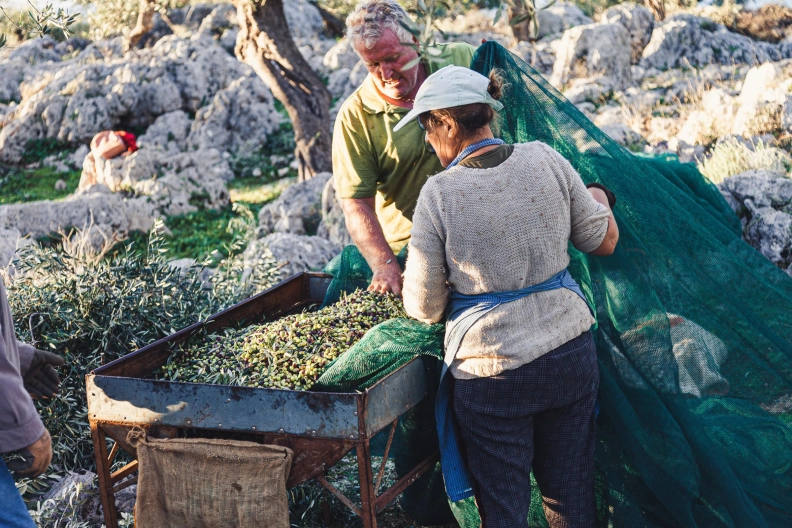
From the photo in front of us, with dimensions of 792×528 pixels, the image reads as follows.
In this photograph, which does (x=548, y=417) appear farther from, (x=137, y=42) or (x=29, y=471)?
(x=137, y=42)

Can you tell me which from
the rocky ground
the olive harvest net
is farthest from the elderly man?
the rocky ground

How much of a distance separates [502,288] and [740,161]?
16.5 ft

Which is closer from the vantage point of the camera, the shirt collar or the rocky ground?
the shirt collar

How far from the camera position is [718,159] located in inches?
283

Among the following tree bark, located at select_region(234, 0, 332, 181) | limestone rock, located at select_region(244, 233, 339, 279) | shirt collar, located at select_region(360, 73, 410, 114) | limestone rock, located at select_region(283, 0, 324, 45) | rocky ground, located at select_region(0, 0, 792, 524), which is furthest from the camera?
limestone rock, located at select_region(283, 0, 324, 45)

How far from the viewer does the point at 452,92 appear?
2.90m

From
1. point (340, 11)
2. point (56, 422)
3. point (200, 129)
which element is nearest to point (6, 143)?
point (200, 129)

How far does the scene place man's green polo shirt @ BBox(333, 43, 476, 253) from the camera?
4.34 metres

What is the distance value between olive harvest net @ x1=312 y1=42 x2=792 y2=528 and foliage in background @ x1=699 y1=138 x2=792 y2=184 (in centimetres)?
334

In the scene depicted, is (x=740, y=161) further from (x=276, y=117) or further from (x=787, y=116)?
(x=276, y=117)

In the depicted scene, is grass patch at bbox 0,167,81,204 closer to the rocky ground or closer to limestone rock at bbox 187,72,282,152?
the rocky ground

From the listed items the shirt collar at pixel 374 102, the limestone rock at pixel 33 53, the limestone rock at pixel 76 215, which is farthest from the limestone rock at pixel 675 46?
the limestone rock at pixel 33 53

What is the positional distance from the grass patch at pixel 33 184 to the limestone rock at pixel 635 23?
1028cm

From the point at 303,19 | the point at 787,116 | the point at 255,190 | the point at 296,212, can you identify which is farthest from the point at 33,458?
the point at 303,19
